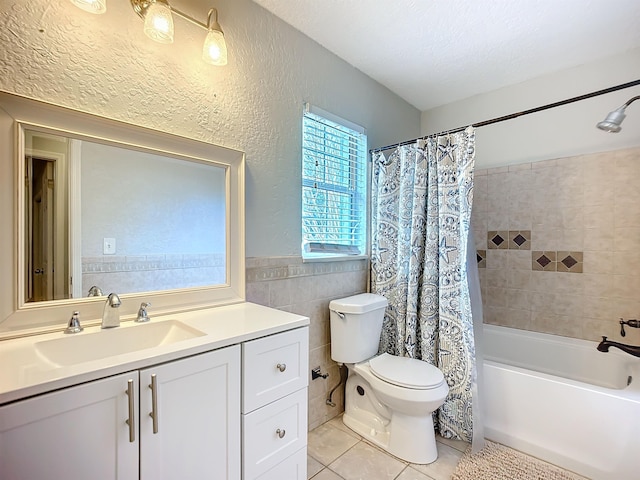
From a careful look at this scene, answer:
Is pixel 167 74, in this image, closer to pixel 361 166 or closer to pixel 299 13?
pixel 299 13

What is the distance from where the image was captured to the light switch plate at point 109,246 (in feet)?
3.80

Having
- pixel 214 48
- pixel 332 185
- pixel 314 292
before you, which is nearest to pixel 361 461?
pixel 314 292

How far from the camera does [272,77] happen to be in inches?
65.2

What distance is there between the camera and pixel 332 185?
2.06m

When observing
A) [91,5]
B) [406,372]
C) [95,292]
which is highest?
[91,5]

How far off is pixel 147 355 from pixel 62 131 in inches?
32.8

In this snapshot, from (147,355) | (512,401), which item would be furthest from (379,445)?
(147,355)

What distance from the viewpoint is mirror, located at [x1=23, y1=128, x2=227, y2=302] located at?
1018 mm

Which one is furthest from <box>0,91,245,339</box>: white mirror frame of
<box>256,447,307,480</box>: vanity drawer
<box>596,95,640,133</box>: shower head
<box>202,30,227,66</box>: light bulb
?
<box>596,95,640,133</box>: shower head

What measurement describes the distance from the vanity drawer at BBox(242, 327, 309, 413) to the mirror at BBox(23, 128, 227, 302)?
49 centimetres

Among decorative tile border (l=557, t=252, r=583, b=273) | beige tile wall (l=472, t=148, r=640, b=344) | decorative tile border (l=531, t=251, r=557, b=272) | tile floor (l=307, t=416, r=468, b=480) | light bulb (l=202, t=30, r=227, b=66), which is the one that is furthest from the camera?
decorative tile border (l=531, t=251, r=557, b=272)

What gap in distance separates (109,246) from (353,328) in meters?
1.33

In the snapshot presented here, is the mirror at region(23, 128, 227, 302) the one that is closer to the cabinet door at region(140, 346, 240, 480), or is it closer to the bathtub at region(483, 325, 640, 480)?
the cabinet door at region(140, 346, 240, 480)

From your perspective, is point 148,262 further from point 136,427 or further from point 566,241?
point 566,241
